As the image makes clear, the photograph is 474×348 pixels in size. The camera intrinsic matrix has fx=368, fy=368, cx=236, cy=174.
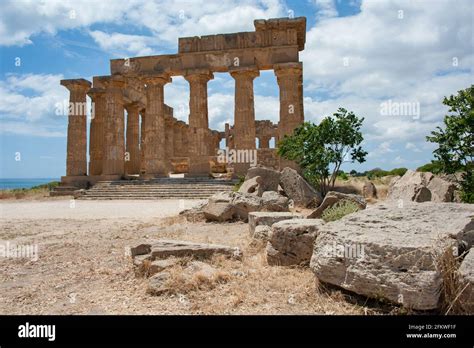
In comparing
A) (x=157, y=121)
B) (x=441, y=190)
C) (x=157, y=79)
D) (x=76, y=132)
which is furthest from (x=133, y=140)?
(x=441, y=190)

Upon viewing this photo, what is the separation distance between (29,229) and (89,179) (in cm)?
1648

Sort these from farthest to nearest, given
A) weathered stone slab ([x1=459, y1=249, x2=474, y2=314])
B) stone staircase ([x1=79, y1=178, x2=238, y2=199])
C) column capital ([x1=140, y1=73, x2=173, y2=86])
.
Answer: column capital ([x1=140, y1=73, x2=173, y2=86]) → stone staircase ([x1=79, y1=178, x2=238, y2=199]) → weathered stone slab ([x1=459, y1=249, x2=474, y2=314])

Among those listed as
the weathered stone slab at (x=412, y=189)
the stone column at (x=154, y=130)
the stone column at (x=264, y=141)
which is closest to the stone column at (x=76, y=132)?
the stone column at (x=154, y=130)

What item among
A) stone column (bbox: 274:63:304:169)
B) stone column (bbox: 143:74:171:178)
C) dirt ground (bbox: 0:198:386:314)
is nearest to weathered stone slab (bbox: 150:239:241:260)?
dirt ground (bbox: 0:198:386:314)

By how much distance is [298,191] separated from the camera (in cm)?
1338

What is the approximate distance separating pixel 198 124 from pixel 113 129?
21.1 feet

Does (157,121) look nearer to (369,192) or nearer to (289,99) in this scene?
(289,99)

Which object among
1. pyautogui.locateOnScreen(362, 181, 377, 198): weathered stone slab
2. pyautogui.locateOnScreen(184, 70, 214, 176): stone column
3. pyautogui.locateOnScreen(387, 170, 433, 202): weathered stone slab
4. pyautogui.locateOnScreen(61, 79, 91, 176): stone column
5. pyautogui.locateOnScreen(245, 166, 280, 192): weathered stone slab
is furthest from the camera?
pyautogui.locateOnScreen(61, 79, 91, 176): stone column

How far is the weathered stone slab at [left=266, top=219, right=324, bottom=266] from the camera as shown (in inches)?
206

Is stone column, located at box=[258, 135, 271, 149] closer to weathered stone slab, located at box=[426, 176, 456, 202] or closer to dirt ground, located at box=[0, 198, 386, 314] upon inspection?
weathered stone slab, located at box=[426, 176, 456, 202]
